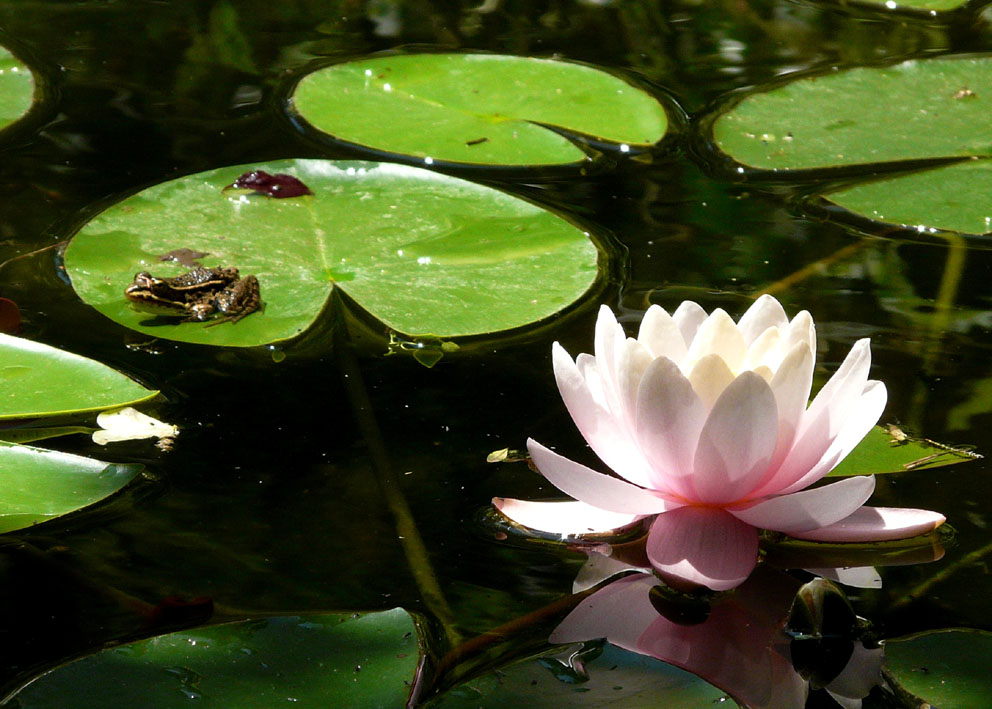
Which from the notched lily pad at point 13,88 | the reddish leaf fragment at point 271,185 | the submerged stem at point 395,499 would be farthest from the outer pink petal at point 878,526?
the notched lily pad at point 13,88

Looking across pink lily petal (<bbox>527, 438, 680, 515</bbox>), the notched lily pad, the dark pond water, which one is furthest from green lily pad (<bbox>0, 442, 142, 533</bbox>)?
the notched lily pad

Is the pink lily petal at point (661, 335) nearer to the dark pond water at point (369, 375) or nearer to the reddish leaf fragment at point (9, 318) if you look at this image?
the dark pond water at point (369, 375)

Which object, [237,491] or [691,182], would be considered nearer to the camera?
[237,491]

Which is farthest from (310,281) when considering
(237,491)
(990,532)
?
(990,532)

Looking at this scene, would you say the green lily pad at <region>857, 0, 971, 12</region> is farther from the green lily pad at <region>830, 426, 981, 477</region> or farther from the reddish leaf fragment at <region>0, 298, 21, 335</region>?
the reddish leaf fragment at <region>0, 298, 21, 335</region>

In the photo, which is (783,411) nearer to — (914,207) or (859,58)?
(914,207)

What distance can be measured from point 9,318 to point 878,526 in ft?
4.72

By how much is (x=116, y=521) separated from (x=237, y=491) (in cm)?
16

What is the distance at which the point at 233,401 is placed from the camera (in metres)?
1.65

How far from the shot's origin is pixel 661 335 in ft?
4.29

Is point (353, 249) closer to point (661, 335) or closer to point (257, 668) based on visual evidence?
point (661, 335)

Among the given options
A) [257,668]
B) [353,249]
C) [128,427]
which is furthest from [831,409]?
[353,249]

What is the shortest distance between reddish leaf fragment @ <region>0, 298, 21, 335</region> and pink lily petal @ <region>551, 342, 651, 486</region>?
3.37ft

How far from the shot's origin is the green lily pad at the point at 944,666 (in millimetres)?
1061
